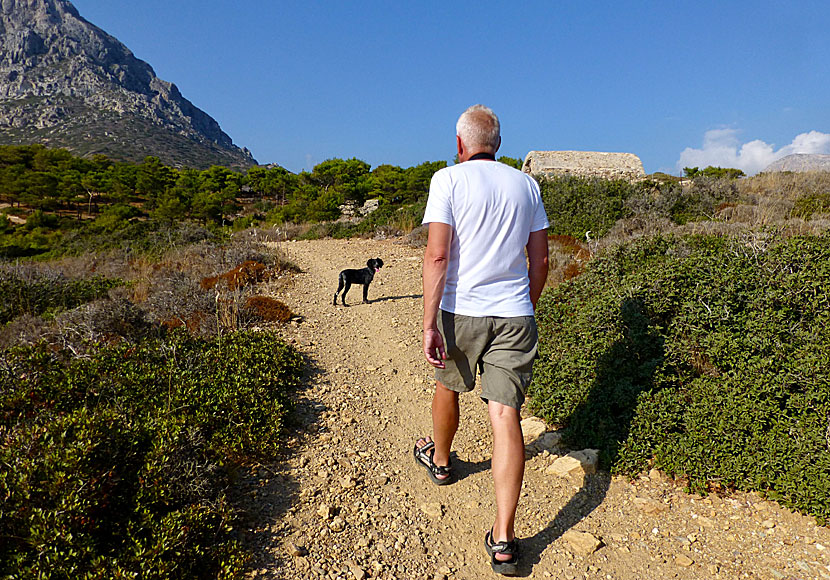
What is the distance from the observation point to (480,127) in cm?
221

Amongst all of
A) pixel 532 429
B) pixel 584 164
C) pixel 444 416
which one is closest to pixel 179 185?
pixel 584 164

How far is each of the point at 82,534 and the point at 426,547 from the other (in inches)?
62.6

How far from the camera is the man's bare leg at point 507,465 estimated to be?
84.6 inches

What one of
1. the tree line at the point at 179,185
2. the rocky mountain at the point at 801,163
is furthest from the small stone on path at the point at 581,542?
the tree line at the point at 179,185

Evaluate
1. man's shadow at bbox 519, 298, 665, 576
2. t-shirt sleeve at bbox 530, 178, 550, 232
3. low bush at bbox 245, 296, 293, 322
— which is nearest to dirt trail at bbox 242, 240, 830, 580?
man's shadow at bbox 519, 298, 665, 576

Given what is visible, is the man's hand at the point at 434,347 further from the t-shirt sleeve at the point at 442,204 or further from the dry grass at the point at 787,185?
the dry grass at the point at 787,185

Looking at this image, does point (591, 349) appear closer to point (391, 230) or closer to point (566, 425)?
point (566, 425)

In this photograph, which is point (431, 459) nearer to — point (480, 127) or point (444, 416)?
point (444, 416)

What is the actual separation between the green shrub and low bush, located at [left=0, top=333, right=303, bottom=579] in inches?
95.1

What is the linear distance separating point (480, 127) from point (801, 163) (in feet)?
81.1

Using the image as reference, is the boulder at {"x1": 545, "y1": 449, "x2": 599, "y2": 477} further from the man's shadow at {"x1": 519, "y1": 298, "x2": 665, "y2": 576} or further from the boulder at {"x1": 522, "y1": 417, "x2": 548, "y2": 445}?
the boulder at {"x1": 522, "y1": 417, "x2": 548, "y2": 445}

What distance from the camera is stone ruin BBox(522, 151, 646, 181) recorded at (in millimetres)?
15969

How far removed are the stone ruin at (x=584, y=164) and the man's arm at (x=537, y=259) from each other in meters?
14.1

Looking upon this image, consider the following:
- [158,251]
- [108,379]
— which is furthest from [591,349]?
[158,251]
